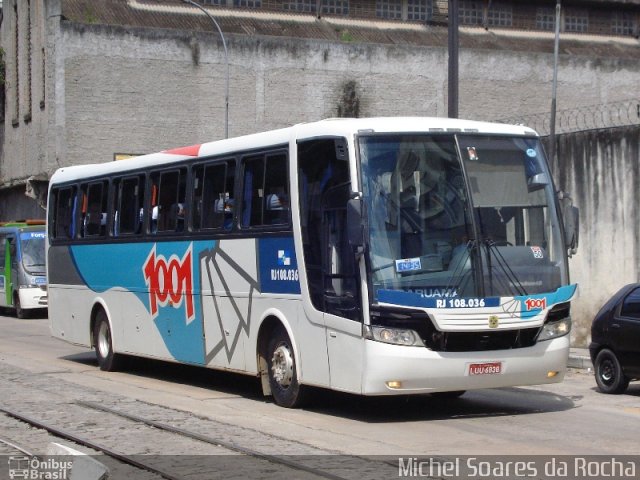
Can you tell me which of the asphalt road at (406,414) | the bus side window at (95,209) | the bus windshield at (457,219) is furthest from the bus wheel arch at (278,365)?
the bus side window at (95,209)

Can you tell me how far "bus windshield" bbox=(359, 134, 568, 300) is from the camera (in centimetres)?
1157

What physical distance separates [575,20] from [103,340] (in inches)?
1639

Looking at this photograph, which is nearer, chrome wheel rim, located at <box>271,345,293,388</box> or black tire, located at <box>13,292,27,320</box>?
chrome wheel rim, located at <box>271,345,293,388</box>

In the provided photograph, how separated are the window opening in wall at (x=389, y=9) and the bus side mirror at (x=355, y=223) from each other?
139ft

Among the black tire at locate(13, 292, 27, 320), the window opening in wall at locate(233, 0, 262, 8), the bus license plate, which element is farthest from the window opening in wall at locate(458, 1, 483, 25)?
the bus license plate

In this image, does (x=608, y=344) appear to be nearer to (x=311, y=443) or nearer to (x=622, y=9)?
(x=311, y=443)

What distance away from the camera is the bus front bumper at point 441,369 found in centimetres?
1138

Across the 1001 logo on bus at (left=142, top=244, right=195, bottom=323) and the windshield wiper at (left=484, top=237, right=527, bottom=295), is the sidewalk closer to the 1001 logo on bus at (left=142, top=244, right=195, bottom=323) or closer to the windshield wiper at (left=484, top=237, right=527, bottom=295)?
the 1001 logo on bus at (left=142, top=244, right=195, bottom=323)

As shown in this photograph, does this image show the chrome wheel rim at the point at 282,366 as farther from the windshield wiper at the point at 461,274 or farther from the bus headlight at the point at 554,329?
the bus headlight at the point at 554,329

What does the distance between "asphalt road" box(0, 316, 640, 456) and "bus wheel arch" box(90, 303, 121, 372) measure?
0.18m

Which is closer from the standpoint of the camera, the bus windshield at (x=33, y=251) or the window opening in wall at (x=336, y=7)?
the bus windshield at (x=33, y=251)

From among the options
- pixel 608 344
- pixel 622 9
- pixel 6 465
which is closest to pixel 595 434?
pixel 608 344

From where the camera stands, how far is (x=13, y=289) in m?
35.0

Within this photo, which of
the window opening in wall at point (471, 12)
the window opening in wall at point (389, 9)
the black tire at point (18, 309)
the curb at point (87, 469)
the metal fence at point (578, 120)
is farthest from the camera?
the window opening in wall at point (471, 12)
